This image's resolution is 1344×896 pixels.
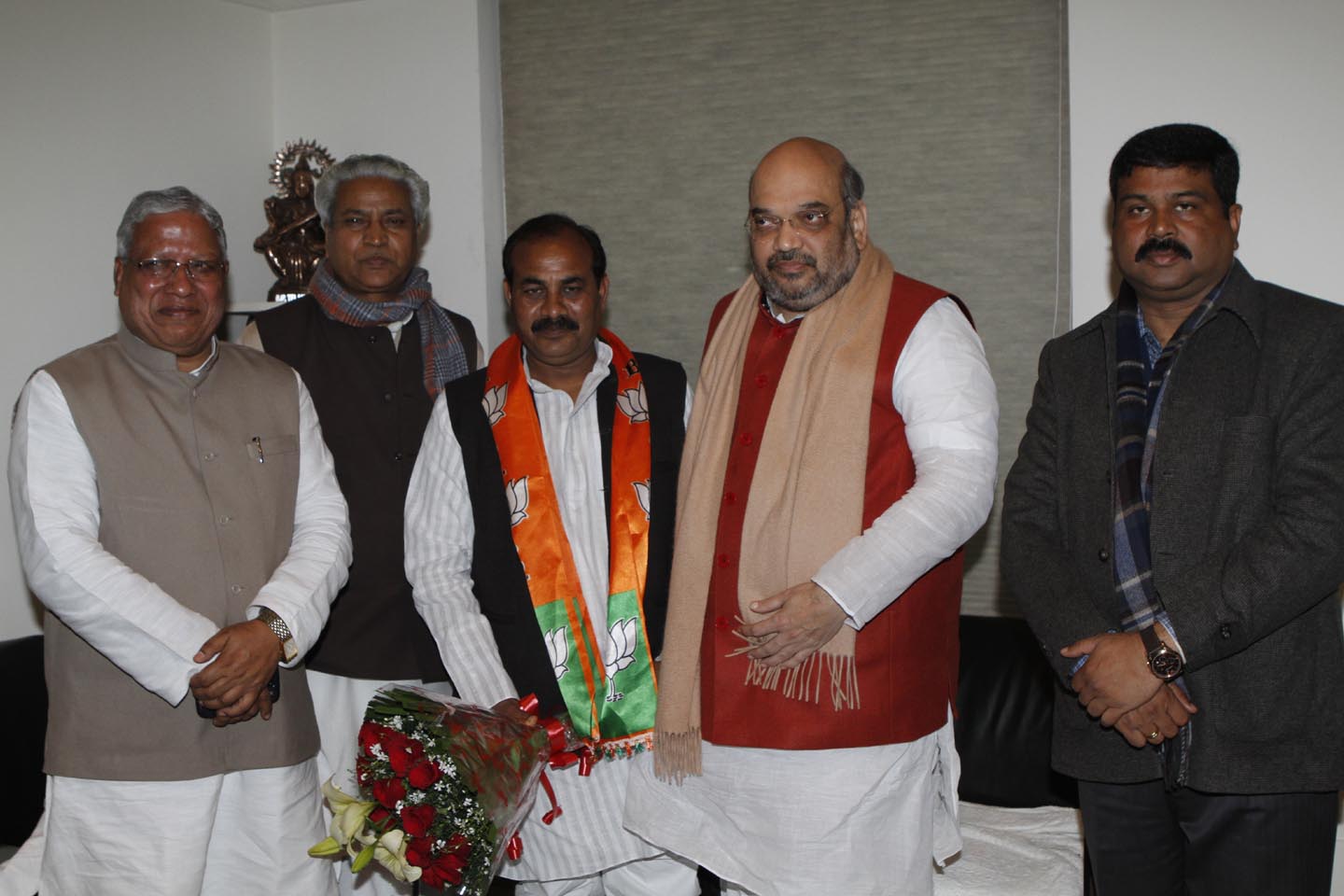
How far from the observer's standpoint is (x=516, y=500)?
2.69m

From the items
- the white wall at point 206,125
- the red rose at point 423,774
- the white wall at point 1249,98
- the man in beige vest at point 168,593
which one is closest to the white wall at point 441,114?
the white wall at point 206,125

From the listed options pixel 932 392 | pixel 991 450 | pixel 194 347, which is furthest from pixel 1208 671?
pixel 194 347

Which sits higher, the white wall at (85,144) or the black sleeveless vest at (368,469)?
the white wall at (85,144)

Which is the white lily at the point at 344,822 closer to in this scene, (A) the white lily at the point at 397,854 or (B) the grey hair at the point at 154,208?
(A) the white lily at the point at 397,854

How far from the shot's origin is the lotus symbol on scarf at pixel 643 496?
2.69m

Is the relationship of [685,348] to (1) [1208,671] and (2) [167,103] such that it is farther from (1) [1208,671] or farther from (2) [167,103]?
(1) [1208,671]

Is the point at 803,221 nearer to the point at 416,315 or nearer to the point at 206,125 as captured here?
the point at 416,315

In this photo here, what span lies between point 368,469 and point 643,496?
0.80 meters

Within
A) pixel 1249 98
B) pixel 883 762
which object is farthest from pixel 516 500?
pixel 1249 98

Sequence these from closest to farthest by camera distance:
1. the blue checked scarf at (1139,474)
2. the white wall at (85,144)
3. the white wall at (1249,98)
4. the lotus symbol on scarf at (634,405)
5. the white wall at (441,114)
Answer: the blue checked scarf at (1139,474) → the lotus symbol on scarf at (634,405) → the white wall at (1249,98) → the white wall at (85,144) → the white wall at (441,114)

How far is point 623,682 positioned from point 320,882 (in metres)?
0.83

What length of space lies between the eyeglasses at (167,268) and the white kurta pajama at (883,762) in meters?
1.31

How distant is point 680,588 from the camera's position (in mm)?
2449

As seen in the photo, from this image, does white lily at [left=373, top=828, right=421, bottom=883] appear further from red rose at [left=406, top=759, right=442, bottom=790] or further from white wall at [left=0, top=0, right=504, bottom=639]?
white wall at [left=0, top=0, right=504, bottom=639]
